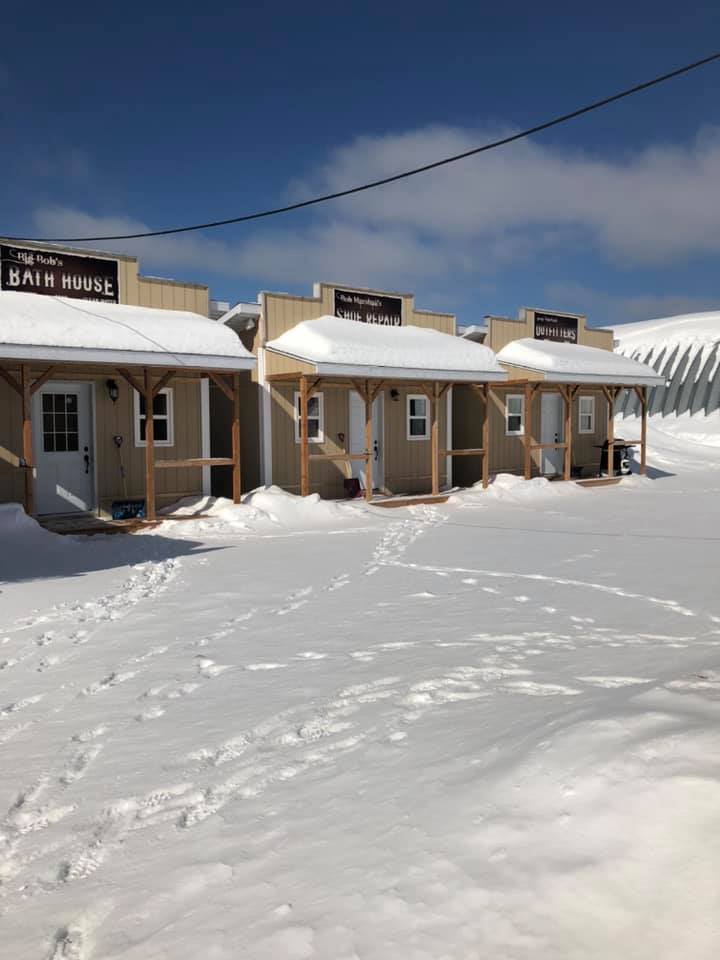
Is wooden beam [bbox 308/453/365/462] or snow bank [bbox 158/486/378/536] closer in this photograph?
snow bank [bbox 158/486/378/536]

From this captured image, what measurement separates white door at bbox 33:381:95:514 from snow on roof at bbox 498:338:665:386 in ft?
32.9

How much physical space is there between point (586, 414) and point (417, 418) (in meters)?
6.44

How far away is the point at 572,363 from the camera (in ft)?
62.2

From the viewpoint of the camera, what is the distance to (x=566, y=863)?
2369mm

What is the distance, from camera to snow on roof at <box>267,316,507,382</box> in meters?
14.2

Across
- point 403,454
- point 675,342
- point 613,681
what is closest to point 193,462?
point 403,454

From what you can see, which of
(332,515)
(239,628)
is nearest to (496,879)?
(239,628)

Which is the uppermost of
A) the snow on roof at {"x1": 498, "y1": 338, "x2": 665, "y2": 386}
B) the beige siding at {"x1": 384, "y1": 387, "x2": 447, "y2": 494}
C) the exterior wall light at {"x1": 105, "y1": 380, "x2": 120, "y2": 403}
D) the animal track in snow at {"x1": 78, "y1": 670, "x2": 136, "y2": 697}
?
the snow on roof at {"x1": 498, "y1": 338, "x2": 665, "y2": 386}

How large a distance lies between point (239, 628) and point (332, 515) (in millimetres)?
7562

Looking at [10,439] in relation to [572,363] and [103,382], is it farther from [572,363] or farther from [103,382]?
[572,363]

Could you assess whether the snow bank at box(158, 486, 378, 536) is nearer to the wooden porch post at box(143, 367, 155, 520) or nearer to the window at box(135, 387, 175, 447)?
the wooden porch post at box(143, 367, 155, 520)

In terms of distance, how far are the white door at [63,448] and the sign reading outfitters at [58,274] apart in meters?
1.54

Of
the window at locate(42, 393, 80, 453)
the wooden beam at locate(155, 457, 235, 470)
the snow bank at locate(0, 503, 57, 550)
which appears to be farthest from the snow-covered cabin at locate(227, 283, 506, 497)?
the snow bank at locate(0, 503, 57, 550)

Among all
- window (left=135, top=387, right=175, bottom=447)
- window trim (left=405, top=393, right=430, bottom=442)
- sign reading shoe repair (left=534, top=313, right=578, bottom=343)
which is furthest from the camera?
sign reading shoe repair (left=534, top=313, right=578, bottom=343)
